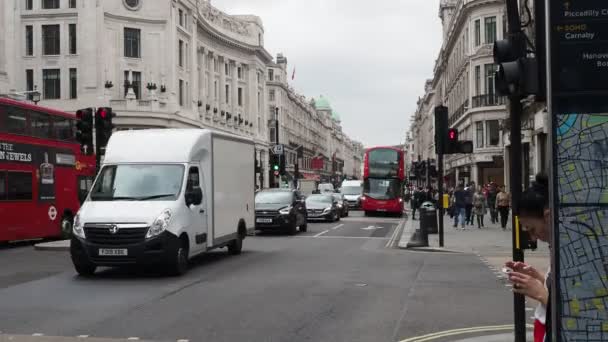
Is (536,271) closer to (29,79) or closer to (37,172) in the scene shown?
(37,172)

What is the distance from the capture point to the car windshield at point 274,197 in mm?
25797

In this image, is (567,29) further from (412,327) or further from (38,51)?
(38,51)

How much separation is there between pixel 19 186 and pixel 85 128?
4.06 metres

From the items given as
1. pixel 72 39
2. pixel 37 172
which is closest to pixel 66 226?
pixel 37 172

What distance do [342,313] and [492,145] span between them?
46.5m

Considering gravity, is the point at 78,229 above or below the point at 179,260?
above

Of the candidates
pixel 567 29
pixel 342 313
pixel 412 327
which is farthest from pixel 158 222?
pixel 567 29

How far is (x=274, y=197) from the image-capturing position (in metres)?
26.2

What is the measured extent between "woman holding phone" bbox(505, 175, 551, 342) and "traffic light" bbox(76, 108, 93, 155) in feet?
49.8

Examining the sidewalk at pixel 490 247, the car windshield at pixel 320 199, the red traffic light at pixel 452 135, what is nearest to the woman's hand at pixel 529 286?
the sidewalk at pixel 490 247

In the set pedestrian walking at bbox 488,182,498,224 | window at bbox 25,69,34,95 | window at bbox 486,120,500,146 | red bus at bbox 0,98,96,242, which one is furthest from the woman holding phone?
window at bbox 25,69,34,95

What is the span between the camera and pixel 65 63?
60031mm

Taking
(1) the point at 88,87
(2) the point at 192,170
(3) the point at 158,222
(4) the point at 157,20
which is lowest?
(3) the point at 158,222

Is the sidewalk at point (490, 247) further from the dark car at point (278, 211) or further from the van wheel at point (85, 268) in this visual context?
the van wheel at point (85, 268)
